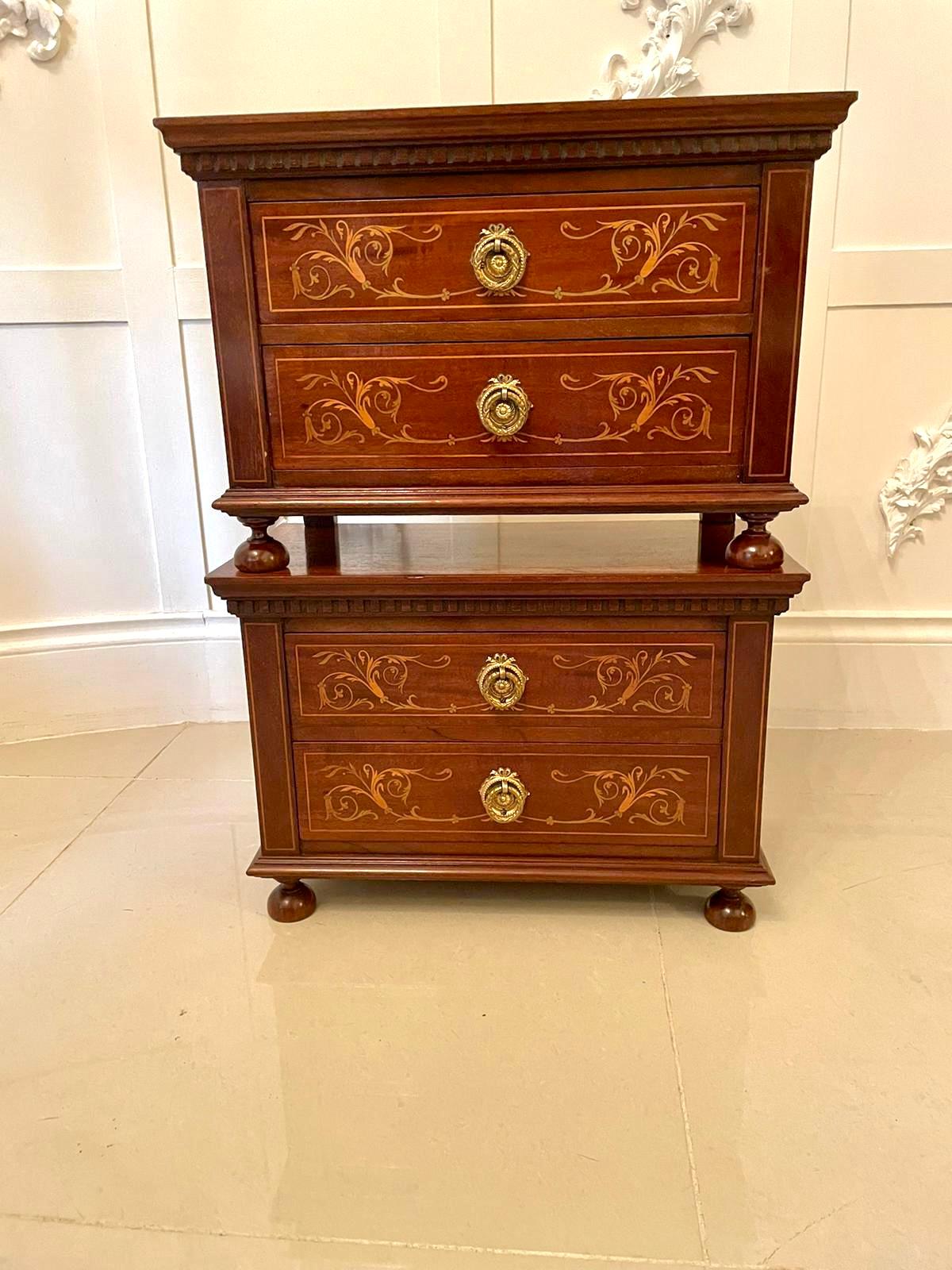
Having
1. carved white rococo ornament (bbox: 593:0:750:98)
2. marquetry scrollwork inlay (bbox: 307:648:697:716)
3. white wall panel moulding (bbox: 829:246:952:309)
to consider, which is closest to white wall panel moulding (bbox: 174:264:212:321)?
carved white rococo ornament (bbox: 593:0:750:98)

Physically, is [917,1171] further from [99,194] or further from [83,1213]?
[99,194]

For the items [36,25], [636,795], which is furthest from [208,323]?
[636,795]

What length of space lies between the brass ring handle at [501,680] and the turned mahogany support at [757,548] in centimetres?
34

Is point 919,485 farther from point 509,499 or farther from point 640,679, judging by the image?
point 509,499

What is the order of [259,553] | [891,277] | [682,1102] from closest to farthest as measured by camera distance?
1. [682,1102]
2. [259,553]
3. [891,277]

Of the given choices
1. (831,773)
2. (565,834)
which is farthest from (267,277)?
(831,773)

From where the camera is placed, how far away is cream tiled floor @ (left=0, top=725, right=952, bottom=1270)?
94cm

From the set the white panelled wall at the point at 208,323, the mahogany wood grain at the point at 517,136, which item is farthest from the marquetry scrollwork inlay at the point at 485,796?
the mahogany wood grain at the point at 517,136

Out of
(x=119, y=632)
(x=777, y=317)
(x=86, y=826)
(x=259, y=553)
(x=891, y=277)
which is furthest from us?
(x=119, y=632)

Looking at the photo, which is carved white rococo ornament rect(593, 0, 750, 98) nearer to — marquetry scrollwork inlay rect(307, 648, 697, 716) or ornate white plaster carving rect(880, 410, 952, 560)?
ornate white plaster carving rect(880, 410, 952, 560)

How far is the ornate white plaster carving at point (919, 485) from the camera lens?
1.95 metres

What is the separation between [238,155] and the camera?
1.17 m

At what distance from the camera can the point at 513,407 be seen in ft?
4.05

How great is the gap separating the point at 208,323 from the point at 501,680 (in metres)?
1.14
